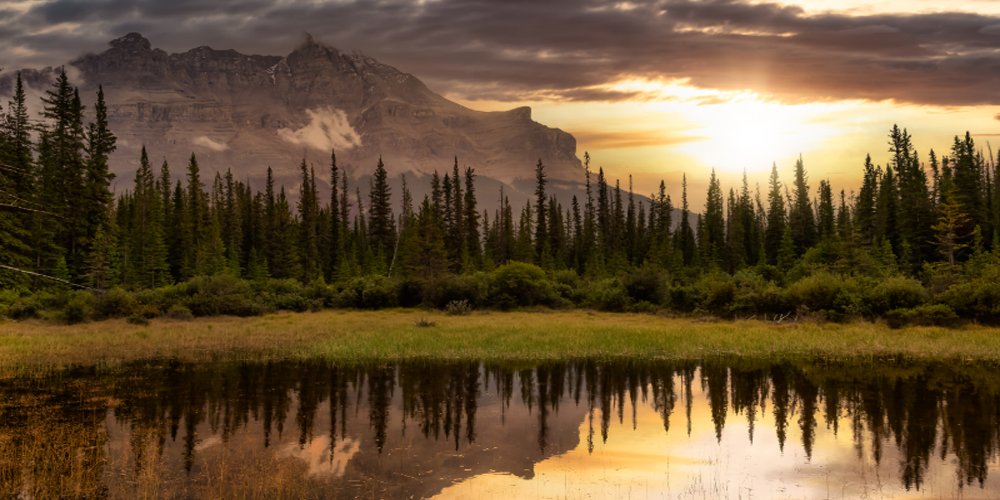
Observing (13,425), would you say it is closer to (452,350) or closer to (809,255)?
(452,350)

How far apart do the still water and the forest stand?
7.56 m

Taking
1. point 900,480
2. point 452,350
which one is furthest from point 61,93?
point 900,480

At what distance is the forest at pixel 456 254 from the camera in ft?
174

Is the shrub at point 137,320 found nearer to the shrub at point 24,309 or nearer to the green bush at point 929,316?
the shrub at point 24,309

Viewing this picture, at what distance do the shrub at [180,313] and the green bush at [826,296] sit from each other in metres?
41.5

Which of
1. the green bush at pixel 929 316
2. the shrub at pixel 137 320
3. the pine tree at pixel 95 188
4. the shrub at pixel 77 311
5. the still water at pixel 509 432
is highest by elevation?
the pine tree at pixel 95 188

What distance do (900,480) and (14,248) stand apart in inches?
2618

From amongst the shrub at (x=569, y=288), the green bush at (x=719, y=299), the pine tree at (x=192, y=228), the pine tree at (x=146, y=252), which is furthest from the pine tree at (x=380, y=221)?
the green bush at (x=719, y=299)

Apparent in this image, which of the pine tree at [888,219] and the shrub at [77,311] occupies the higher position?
the pine tree at [888,219]

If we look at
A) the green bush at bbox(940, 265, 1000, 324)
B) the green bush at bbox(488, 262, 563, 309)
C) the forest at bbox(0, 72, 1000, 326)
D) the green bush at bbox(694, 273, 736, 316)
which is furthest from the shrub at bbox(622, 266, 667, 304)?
the green bush at bbox(940, 265, 1000, 324)

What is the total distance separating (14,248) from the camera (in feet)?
206

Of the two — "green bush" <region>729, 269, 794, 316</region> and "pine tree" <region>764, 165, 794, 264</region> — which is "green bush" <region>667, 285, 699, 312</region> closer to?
"green bush" <region>729, 269, 794, 316</region>

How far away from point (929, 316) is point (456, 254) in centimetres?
7025

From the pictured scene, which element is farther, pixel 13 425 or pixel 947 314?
pixel 947 314
